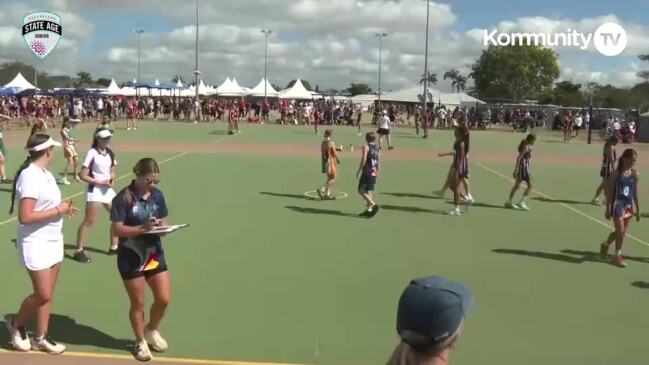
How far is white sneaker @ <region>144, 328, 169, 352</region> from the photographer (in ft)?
17.5

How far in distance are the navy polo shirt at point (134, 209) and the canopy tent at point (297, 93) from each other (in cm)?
6343

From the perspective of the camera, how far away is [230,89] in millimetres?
78125

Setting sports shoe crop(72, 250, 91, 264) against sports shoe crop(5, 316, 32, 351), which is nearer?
sports shoe crop(5, 316, 32, 351)

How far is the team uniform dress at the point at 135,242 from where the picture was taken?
197 inches

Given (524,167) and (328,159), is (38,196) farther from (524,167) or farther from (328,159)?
(524,167)

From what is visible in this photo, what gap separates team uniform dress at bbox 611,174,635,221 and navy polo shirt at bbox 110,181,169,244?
20.3 ft

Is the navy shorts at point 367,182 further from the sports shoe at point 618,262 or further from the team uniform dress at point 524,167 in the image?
the sports shoe at point 618,262

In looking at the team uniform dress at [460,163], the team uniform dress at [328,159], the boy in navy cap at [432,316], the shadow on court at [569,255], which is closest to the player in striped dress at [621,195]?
the shadow on court at [569,255]

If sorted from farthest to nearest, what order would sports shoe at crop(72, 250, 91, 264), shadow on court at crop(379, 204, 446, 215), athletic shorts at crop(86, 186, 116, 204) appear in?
shadow on court at crop(379, 204, 446, 215), athletic shorts at crop(86, 186, 116, 204), sports shoe at crop(72, 250, 91, 264)

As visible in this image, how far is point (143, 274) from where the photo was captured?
504cm

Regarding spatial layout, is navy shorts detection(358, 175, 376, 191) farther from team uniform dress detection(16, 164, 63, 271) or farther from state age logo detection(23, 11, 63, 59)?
state age logo detection(23, 11, 63, 59)

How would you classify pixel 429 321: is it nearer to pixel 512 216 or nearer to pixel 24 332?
pixel 24 332

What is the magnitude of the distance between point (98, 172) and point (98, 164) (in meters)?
0.12

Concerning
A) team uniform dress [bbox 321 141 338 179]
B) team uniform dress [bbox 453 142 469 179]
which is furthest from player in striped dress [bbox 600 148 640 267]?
team uniform dress [bbox 321 141 338 179]
